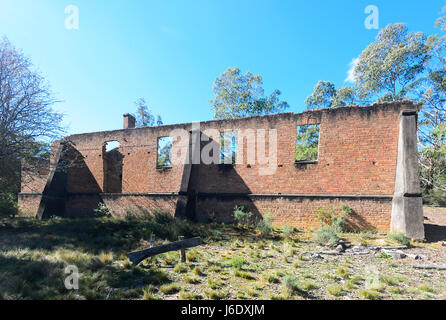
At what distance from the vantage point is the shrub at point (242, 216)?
10.2 meters

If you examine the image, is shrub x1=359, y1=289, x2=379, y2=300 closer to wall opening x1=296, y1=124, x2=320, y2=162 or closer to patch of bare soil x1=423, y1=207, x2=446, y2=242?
patch of bare soil x1=423, y1=207, x2=446, y2=242

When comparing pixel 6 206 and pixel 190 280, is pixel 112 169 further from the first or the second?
pixel 190 280

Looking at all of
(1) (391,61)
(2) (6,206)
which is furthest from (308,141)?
(2) (6,206)

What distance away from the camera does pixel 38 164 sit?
11.4 meters

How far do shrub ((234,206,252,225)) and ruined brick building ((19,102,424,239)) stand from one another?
0.29 metres

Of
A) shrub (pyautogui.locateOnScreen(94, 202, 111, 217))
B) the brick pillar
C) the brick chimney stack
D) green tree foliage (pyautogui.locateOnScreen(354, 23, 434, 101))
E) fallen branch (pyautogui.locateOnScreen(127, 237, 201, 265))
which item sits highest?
green tree foliage (pyautogui.locateOnScreen(354, 23, 434, 101))

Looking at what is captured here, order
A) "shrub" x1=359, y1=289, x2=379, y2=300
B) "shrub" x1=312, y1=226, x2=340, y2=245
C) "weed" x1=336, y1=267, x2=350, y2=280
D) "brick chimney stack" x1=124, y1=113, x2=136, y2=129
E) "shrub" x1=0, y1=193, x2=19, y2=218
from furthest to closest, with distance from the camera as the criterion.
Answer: "brick chimney stack" x1=124, y1=113, x2=136, y2=129 → "shrub" x1=0, y1=193, x2=19, y2=218 → "shrub" x1=312, y1=226, x2=340, y2=245 → "weed" x1=336, y1=267, x2=350, y2=280 → "shrub" x1=359, y1=289, x2=379, y2=300

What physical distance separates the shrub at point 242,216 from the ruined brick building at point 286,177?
0.29 metres

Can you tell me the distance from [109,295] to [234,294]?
8.05ft

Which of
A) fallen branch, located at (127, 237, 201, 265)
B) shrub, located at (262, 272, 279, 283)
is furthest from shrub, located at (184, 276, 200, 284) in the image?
shrub, located at (262, 272, 279, 283)

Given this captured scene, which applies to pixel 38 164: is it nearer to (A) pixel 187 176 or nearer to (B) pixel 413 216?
(A) pixel 187 176

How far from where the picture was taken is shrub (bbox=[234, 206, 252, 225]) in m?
10.2
